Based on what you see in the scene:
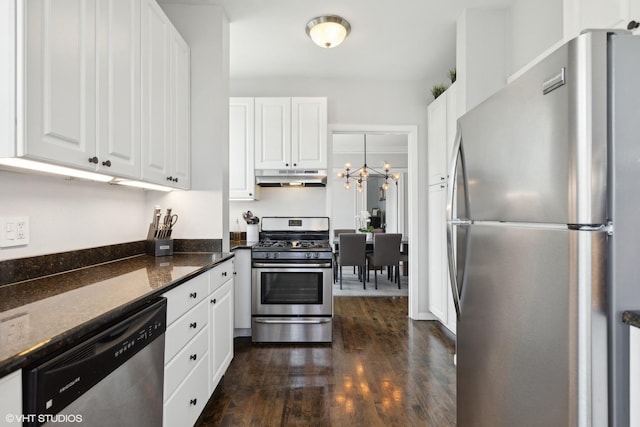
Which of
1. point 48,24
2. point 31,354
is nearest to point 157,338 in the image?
point 31,354

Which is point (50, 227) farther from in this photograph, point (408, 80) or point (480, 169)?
point (408, 80)

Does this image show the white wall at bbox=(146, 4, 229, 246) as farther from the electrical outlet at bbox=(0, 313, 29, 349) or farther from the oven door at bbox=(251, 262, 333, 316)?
the electrical outlet at bbox=(0, 313, 29, 349)

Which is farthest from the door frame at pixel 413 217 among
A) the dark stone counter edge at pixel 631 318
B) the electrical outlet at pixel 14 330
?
the electrical outlet at pixel 14 330

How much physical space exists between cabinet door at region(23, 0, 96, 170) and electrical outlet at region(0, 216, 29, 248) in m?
0.40

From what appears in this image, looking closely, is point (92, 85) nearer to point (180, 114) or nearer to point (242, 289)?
point (180, 114)

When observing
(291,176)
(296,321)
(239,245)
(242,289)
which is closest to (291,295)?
(296,321)

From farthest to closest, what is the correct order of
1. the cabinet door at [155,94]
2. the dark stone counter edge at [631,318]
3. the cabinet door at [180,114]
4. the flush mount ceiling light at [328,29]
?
the flush mount ceiling light at [328,29] → the cabinet door at [180,114] → the cabinet door at [155,94] → the dark stone counter edge at [631,318]

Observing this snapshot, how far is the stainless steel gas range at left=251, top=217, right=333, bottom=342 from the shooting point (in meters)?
2.94

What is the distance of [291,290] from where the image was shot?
2965 mm

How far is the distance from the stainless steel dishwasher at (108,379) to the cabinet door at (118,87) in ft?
2.39

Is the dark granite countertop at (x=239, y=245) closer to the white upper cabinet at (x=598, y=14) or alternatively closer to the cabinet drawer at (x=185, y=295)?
the cabinet drawer at (x=185, y=295)

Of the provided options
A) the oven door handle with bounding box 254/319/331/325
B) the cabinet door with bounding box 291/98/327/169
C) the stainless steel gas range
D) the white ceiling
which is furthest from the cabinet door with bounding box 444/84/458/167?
the oven door handle with bounding box 254/319/331/325

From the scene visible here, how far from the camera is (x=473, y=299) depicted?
1.33 m

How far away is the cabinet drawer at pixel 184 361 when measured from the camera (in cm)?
133
